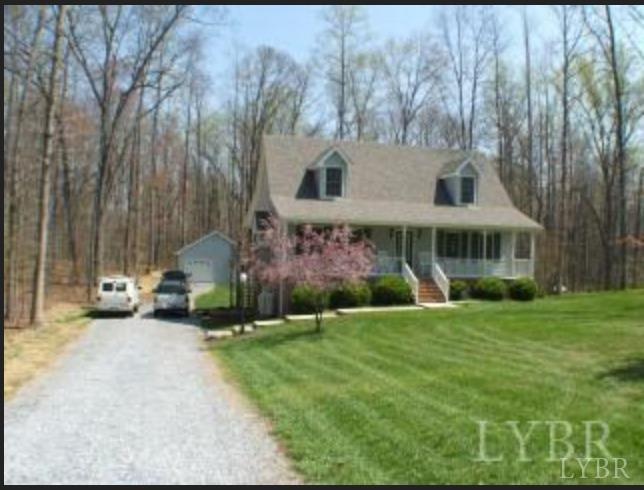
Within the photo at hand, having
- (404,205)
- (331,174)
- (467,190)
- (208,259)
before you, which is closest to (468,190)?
(467,190)

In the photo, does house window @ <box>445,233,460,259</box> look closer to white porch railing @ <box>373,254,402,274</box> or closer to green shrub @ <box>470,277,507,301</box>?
green shrub @ <box>470,277,507,301</box>

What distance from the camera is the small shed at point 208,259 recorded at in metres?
53.3

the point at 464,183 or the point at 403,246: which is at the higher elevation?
the point at 464,183

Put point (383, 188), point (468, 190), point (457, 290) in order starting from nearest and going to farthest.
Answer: point (457, 290), point (383, 188), point (468, 190)

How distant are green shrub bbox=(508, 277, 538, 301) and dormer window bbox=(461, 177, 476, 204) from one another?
4623 mm

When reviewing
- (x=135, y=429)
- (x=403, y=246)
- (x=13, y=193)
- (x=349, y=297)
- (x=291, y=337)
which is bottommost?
(x=135, y=429)

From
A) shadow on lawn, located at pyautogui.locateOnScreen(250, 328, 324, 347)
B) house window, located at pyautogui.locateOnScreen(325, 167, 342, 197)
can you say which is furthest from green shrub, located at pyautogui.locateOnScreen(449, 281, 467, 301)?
shadow on lawn, located at pyautogui.locateOnScreen(250, 328, 324, 347)

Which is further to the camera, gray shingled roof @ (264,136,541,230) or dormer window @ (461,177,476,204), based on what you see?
dormer window @ (461,177,476,204)

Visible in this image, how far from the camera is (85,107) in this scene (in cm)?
4975

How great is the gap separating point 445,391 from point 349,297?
642 inches

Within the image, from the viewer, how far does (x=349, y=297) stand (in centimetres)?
2866

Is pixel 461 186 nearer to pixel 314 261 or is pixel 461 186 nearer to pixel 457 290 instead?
pixel 457 290

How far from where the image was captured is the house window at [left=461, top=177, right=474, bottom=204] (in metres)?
35.5

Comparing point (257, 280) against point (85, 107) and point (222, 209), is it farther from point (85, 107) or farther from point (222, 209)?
point (222, 209)
